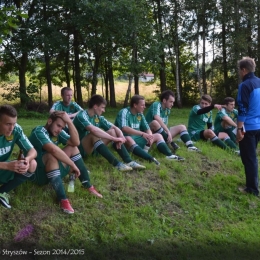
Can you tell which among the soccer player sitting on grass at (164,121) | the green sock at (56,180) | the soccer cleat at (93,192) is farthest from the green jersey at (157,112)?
the green sock at (56,180)

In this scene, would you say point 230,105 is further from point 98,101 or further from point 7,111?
point 7,111

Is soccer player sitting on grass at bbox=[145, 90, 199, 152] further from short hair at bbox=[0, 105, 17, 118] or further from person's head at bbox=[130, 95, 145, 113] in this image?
short hair at bbox=[0, 105, 17, 118]

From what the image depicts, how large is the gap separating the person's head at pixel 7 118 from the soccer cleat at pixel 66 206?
1.20m

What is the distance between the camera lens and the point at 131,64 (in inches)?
891

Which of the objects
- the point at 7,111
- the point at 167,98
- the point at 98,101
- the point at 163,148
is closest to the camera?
the point at 7,111

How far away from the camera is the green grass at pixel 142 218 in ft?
15.0

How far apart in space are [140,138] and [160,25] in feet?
68.3

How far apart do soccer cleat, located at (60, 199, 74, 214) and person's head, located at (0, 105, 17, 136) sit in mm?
1201

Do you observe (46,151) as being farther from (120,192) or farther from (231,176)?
(231,176)

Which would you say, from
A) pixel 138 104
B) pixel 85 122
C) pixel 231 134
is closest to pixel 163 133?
pixel 138 104

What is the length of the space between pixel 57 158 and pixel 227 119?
5.26 metres

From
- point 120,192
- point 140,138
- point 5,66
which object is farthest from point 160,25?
point 120,192

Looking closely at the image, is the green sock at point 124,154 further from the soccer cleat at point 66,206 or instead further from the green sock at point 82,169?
the soccer cleat at point 66,206

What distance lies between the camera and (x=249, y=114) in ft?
20.3
